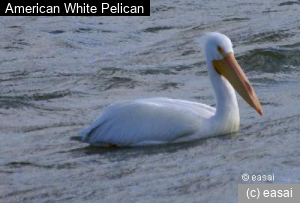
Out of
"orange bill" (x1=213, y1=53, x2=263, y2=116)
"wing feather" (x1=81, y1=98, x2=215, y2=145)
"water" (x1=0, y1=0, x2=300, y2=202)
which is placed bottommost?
"water" (x1=0, y1=0, x2=300, y2=202)

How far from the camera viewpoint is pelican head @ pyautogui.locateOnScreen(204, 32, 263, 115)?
7.53 meters

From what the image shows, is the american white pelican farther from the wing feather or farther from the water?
the water

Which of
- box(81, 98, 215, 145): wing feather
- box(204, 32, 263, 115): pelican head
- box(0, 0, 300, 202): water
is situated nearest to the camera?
box(0, 0, 300, 202): water

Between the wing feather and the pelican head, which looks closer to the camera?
the wing feather

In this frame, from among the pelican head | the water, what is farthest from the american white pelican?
the water

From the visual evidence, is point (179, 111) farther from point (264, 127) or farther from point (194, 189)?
point (194, 189)

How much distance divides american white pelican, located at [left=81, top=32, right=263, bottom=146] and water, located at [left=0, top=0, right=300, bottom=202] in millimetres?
106

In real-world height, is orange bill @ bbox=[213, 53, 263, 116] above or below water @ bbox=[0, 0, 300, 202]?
above

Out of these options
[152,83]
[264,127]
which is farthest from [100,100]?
[264,127]

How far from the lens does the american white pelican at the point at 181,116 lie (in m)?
7.33

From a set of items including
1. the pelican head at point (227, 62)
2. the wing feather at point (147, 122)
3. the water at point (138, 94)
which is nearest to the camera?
the water at point (138, 94)

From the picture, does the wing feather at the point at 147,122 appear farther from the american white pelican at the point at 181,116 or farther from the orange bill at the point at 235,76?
the orange bill at the point at 235,76

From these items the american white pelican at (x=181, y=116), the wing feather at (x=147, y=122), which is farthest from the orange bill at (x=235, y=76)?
the wing feather at (x=147, y=122)

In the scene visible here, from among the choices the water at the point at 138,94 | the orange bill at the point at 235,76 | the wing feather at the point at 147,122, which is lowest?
the water at the point at 138,94
